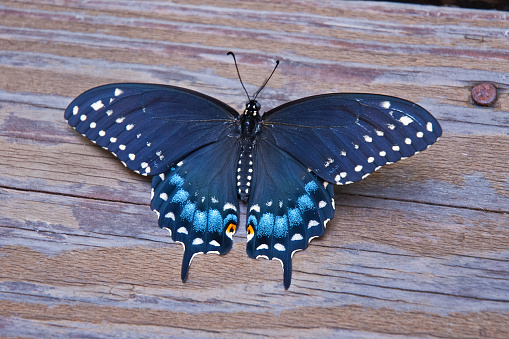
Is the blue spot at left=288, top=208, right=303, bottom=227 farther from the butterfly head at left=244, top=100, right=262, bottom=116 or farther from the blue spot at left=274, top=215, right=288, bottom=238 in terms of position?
the butterfly head at left=244, top=100, right=262, bottom=116

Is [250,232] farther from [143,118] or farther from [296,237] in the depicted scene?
[143,118]

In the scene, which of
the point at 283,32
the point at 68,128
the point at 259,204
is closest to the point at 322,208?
the point at 259,204

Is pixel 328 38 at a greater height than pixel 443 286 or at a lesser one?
greater

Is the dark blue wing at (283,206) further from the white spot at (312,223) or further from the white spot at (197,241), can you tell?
the white spot at (197,241)

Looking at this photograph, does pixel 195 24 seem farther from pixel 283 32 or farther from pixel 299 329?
pixel 299 329

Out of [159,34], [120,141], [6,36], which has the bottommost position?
[120,141]

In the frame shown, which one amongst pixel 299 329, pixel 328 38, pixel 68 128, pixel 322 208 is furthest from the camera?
pixel 328 38

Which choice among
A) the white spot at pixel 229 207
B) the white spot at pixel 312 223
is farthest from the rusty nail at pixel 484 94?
the white spot at pixel 229 207
